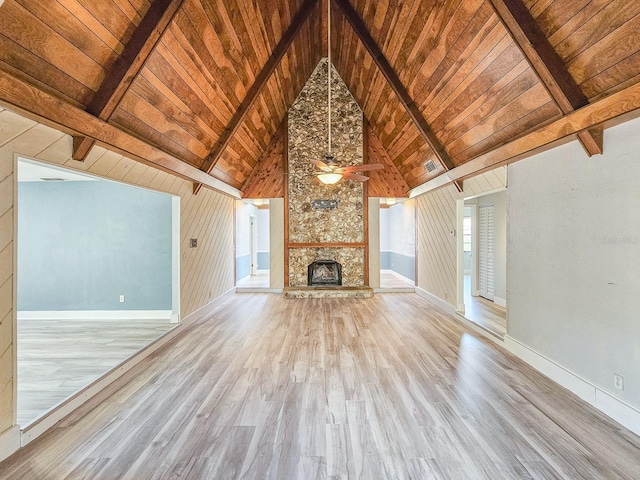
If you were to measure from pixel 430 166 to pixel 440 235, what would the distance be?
4.96 ft

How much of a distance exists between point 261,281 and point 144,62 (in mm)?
7351

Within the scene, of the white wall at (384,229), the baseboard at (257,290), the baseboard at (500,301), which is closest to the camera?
the baseboard at (500,301)

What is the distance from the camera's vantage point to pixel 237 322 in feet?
18.0

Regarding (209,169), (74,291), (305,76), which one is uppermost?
(305,76)

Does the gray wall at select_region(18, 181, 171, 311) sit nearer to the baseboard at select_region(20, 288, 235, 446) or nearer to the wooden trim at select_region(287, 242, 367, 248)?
the baseboard at select_region(20, 288, 235, 446)

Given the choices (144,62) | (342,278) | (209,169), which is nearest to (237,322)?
(209,169)

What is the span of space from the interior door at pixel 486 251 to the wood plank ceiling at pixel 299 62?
2.05m

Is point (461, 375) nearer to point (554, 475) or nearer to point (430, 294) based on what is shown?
point (554, 475)

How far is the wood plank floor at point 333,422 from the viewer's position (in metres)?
2.04

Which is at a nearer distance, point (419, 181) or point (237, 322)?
point (237, 322)

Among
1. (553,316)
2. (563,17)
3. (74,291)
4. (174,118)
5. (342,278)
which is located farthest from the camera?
(342,278)

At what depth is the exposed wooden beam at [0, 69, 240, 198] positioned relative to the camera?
7.05 ft

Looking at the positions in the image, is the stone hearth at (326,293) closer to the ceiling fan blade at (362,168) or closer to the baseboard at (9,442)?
the ceiling fan blade at (362,168)

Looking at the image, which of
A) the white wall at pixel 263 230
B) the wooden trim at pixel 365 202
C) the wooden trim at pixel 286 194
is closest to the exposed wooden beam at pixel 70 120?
the wooden trim at pixel 286 194
